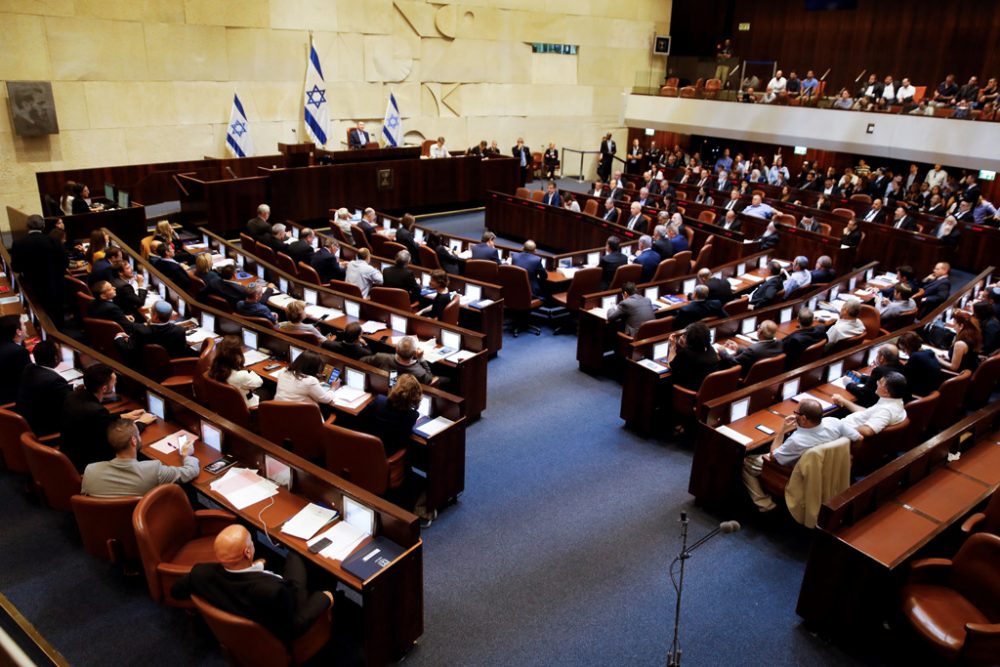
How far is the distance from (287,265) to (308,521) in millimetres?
5737

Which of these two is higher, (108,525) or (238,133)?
(238,133)

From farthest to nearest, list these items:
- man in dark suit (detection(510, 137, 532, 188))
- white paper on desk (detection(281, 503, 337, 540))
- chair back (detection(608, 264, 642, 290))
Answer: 1. man in dark suit (detection(510, 137, 532, 188))
2. chair back (detection(608, 264, 642, 290))
3. white paper on desk (detection(281, 503, 337, 540))

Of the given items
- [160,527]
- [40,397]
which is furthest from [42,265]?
[160,527]

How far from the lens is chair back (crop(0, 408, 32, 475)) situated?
15.6ft

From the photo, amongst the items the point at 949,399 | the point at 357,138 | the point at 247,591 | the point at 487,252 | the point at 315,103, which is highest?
the point at 315,103

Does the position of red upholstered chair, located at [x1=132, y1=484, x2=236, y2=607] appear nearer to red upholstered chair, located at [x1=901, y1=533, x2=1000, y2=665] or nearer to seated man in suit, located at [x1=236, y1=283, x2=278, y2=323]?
seated man in suit, located at [x1=236, y1=283, x2=278, y2=323]

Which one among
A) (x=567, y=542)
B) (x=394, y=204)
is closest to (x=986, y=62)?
(x=394, y=204)

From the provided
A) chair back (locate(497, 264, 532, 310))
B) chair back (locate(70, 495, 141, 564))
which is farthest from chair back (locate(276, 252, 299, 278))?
chair back (locate(70, 495, 141, 564))

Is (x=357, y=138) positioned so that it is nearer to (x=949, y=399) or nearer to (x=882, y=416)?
(x=949, y=399)

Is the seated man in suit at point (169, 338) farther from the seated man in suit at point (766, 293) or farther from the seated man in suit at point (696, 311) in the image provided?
the seated man in suit at point (766, 293)

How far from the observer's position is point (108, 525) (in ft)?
13.4

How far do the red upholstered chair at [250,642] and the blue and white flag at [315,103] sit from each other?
14463mm

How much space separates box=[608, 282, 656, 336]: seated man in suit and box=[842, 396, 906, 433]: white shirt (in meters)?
2.71

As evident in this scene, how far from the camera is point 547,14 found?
1961 cm
